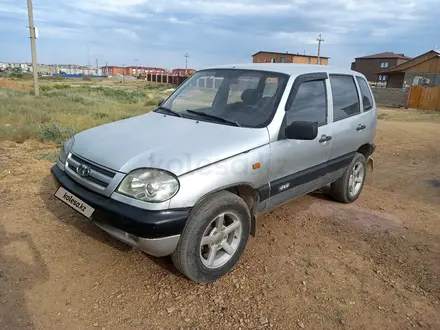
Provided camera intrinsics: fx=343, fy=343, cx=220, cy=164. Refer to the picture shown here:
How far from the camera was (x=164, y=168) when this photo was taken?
2486 millimetres

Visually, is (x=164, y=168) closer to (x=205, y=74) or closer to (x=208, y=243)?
(x=208, y=243)

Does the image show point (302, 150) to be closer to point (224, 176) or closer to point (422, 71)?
point (224, 176)

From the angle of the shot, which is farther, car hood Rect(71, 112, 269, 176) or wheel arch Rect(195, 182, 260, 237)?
wheel arch Rect(195, 182, 260, 237)

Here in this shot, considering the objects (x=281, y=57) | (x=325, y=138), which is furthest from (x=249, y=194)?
(x=281, y=57)

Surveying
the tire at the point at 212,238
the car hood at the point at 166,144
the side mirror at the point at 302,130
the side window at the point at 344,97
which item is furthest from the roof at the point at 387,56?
the tire at the point at 212,238

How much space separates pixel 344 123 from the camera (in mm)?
4125

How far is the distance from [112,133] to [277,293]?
203cm

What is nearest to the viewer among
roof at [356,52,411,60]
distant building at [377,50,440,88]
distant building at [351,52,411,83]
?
distant building at [377,50,440,88]

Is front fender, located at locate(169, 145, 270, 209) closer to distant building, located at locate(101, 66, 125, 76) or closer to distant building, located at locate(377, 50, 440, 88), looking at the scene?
distant building, located at locate(377, 50, 440, 88)

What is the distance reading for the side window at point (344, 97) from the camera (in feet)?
13.3

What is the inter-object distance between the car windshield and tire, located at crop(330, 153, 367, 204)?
1744 millimetres

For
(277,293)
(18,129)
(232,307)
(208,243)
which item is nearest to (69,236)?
(208,243)

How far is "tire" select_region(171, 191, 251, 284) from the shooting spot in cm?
257

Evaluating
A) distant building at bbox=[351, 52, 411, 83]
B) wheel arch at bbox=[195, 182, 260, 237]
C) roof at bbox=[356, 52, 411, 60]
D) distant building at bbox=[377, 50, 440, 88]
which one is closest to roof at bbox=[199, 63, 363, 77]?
wheel arch at bbox=[195, 182, 260, 237]
